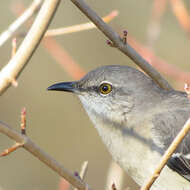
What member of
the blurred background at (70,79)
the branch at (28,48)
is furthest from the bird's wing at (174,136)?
the blurred background at (70,79)

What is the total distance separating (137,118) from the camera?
584 centimetres

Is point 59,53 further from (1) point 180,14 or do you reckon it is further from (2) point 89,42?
(2) point 89,42

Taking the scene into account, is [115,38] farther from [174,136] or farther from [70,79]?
[70,79]

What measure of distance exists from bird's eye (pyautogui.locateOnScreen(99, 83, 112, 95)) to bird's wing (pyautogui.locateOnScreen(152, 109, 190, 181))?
66 centimetres

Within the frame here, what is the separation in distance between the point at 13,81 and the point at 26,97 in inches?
318

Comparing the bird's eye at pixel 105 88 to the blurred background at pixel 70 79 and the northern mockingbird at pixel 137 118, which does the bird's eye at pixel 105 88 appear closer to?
the northern mockingbird at pixel 137 118

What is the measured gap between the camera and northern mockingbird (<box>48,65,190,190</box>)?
A: 5.52 m

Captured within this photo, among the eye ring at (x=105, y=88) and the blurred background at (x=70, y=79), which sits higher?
the eye ring at (x=105, y=88)

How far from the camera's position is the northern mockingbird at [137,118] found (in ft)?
18.1

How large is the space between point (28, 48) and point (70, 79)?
757 cm

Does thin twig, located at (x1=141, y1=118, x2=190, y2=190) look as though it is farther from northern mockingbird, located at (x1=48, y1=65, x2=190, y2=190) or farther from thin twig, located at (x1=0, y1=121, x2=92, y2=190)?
northern mockingbird, located at (x1=48, y1=65, x2=190, y2=190)

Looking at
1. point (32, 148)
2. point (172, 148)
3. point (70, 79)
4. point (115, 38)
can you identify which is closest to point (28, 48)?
point (32, 148)

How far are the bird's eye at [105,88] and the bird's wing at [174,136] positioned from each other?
0.66 metres

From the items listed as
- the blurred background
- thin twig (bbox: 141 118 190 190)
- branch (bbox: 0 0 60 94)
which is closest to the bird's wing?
thin twig (bbox: 141 118 190 190)
